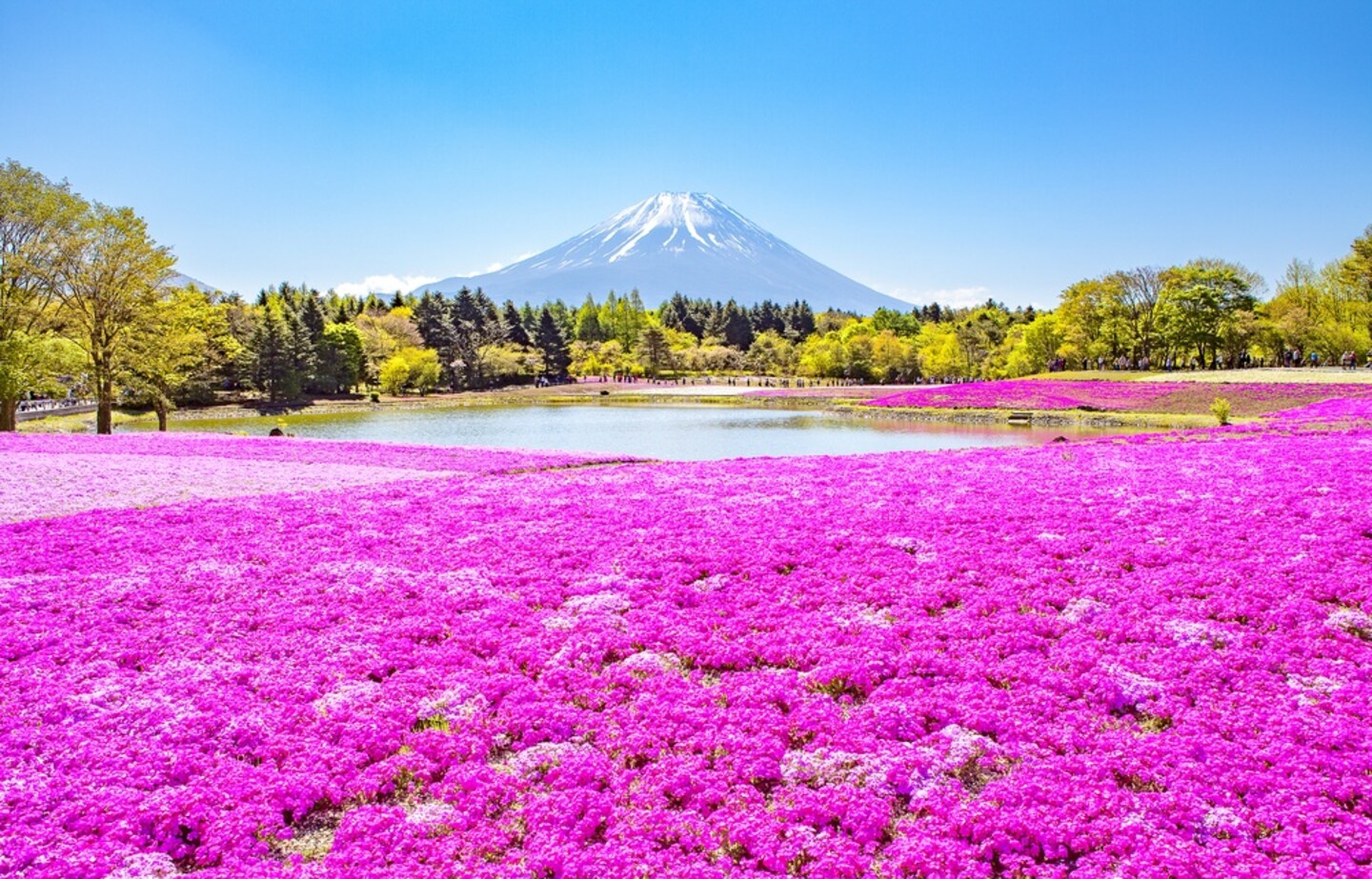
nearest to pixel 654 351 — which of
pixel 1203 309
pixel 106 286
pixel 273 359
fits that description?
pixel 273 359

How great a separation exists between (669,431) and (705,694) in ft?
134

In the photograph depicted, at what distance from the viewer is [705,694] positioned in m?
7.45

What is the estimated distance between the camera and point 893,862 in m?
5.08

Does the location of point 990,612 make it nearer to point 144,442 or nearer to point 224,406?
point 144,442

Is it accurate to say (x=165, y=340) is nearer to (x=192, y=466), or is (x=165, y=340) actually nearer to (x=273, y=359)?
(x=192, y=466)

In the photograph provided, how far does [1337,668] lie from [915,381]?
10730 cm

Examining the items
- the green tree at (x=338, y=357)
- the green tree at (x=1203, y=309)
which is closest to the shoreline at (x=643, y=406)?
the green tree at (x=338, y=357)

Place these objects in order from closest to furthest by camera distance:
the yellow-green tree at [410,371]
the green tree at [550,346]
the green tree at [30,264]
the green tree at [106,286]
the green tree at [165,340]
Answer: the green tree at [30,264], the green tree at [106,286], the green tree at [165,340], the yellow-green tree at [410,371], the green tree at [550,346]

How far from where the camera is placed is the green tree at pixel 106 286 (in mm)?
37219

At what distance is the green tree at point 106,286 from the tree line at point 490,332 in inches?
3.3

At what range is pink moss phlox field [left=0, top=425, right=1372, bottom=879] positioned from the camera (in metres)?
5.38

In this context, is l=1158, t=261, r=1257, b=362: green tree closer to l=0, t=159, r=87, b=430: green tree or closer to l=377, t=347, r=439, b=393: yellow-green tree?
l=377, t=347, r=439, b=393: yellow-green tree

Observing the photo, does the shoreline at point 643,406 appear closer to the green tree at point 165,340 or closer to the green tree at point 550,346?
the green tree at point 165,340

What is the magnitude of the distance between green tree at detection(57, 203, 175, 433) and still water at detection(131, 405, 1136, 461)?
35.5ft
